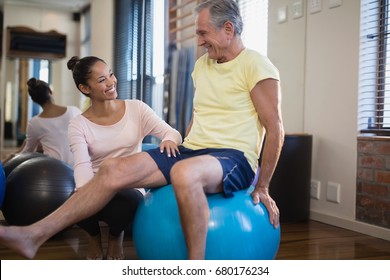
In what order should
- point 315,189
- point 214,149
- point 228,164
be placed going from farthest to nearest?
point 315,189, point 214,149, point 228,164

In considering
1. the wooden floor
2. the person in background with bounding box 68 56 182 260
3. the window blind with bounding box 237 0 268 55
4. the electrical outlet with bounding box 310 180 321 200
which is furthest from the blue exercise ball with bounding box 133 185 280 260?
the window blind with bounding box 237 0 268 55

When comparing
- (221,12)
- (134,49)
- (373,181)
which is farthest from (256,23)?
(134,49)

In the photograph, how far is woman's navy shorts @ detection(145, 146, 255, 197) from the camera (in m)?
1.59

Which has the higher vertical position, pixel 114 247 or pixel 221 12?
pixel 221 12

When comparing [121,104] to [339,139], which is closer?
[121,104]

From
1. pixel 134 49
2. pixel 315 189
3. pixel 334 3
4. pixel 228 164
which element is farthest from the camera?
pixel 134 49

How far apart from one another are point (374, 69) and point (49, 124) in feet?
6.51

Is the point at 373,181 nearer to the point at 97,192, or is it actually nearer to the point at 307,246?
the point at 307,246

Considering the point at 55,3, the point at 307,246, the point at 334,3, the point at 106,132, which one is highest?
the point at 55,3

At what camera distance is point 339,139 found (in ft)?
9.00

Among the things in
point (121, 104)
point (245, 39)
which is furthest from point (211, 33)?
point (245, 39)

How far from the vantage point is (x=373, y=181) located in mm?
2523

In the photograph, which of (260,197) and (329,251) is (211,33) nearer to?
(260,197)
